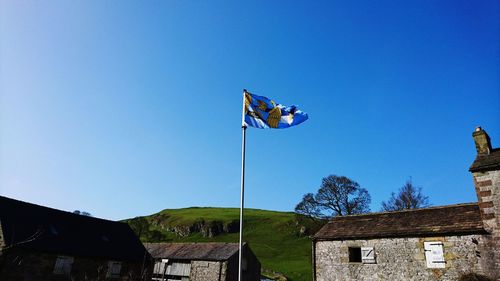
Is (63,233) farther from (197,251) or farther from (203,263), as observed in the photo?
(197,251)

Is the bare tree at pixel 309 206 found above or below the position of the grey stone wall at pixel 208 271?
above

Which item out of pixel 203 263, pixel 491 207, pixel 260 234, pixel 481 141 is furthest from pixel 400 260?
pixel 260 234

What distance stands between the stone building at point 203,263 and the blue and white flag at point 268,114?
78.4 ft

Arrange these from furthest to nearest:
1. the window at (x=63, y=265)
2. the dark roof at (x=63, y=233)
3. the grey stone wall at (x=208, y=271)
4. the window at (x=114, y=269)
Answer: the grey stone wall at (x=208, y=271) < the window at (x=114, y=269) < the window at (x=63, y=265) < the dark roof at (x=63, y=233)

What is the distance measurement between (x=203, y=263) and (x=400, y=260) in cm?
2138

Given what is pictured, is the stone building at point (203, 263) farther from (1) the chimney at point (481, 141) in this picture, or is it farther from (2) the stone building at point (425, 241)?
(1) the chimney at point (481, 141)

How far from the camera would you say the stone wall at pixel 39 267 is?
887 inches

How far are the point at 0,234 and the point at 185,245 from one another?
797 inches

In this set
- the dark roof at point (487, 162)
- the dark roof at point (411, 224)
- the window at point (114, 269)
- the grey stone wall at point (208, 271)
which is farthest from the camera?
the grey stone wall at point (208, 271)

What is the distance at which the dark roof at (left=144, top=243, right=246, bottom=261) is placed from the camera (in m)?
34.9

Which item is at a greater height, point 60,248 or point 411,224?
point 411,224

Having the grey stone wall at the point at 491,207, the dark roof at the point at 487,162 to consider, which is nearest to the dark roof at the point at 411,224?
the grey stone wall at the point at 491,207

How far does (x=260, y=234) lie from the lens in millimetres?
84812

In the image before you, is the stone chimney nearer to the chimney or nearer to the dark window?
the chimney
